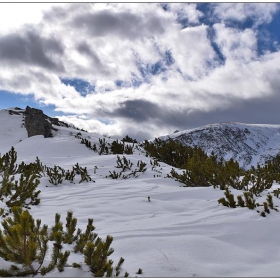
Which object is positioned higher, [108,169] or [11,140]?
[11,140]

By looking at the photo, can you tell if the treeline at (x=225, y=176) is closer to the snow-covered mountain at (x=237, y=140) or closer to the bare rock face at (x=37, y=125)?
the bare rock face at (x=37, y=125)

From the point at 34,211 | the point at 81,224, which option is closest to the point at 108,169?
the point at 34,211

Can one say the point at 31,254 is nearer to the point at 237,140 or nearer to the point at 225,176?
the point at 225,176

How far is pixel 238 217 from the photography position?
387cm

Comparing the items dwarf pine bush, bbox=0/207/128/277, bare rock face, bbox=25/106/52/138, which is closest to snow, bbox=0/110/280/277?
dwarf pine bush, bbox=0/207/128/277

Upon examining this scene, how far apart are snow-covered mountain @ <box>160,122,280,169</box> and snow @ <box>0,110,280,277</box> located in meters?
52.7

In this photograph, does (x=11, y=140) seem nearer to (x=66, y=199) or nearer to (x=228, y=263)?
(x=66, y=199)

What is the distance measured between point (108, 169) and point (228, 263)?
670 centimetres

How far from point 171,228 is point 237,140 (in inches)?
2587

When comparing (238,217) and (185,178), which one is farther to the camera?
(185,178)

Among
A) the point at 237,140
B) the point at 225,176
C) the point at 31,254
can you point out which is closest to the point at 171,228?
the point at 31,254

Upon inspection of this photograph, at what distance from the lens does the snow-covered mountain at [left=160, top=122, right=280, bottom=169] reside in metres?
58.2

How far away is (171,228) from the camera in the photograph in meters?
3.42

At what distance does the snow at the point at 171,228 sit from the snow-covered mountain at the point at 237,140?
173 ft
